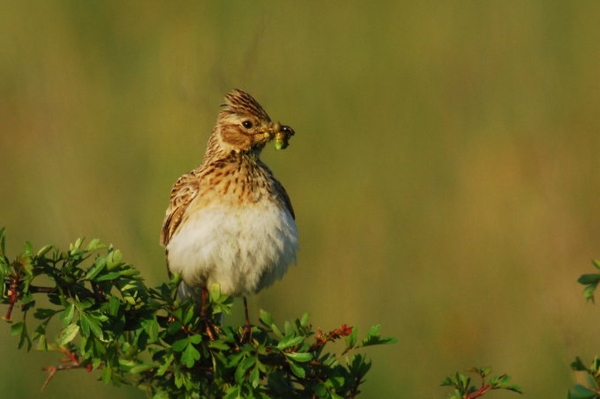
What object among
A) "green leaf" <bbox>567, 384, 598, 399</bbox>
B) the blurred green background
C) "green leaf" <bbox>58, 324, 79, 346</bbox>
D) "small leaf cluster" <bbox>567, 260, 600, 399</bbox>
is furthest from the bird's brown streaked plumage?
"green leaf" <bbox>567, 384, 598, 399</bbox>

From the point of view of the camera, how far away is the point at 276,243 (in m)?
4.65

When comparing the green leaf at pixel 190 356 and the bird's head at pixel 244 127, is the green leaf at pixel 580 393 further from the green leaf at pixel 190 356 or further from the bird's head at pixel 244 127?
the bird's head at pixel 244 127

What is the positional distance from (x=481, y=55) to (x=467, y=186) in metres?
1.06

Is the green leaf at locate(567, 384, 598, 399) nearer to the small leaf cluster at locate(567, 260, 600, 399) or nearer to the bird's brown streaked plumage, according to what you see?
the small leaf cluster at locate(567, 260, 600, 399)

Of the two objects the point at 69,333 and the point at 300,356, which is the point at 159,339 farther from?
the point at 300,356

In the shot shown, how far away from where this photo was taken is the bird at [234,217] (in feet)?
15.1

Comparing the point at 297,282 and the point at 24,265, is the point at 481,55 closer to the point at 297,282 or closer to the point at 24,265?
the point at 297,282

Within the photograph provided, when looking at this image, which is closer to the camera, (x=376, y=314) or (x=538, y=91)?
(x=376, y=314)

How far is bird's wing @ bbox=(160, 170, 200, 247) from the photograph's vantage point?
4.87 metres

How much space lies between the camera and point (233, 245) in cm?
457

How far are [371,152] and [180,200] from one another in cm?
260

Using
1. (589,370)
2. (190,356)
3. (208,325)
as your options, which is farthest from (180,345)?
(589,370)

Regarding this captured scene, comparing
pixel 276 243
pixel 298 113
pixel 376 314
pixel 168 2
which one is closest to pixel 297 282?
pixel 376 314

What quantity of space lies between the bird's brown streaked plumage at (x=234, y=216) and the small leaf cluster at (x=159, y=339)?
3.35ft
